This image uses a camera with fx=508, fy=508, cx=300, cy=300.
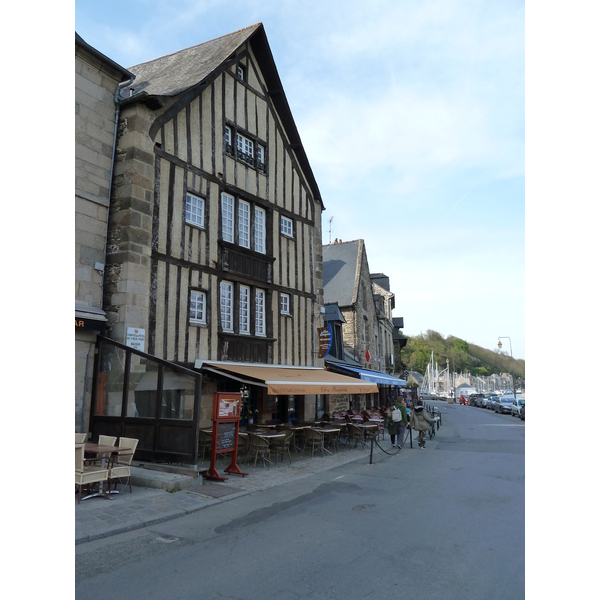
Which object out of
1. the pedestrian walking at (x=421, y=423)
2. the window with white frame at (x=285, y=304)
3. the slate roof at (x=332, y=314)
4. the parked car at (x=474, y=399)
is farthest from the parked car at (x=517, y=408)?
the window with white frame at (x=285, y=304)

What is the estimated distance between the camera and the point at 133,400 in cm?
950

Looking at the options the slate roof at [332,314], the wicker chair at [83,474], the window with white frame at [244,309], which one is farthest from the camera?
the slate roof at [332,314]

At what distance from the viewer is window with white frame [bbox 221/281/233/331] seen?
41.1 ft

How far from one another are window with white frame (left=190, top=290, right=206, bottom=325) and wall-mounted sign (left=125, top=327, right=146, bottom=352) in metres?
1.49

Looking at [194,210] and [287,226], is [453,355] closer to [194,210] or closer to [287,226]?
[287,226]

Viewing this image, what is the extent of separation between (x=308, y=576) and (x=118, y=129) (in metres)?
9.93

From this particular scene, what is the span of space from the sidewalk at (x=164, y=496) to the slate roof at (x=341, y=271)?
15756 mm

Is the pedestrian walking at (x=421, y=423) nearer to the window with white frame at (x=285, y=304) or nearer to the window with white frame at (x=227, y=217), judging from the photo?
the window with white frame at (x=285, y=304)

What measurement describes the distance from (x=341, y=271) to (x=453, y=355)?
86782 mm

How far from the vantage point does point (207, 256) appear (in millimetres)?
12062

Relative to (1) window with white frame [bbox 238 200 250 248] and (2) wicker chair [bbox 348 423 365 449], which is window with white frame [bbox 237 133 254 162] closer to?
(1) window with white frame [bbox 238 200 250 248]

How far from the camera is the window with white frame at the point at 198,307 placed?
460 inches

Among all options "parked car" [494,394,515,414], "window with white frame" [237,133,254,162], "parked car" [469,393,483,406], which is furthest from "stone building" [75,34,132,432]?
"parked car" [469,393,483,406]
